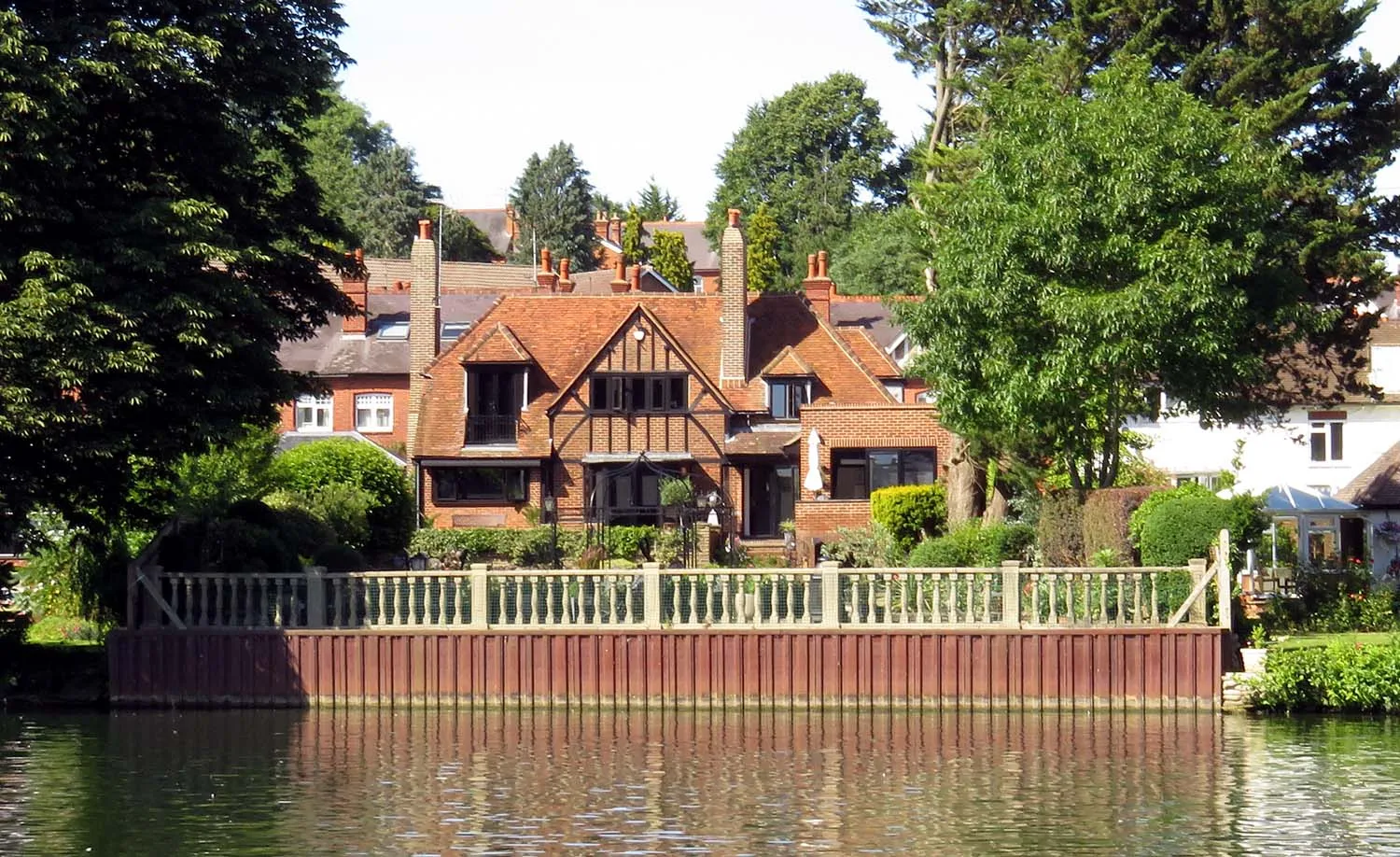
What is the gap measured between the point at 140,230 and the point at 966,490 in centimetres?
2165

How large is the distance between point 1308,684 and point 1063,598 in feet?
11.6

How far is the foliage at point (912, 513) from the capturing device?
45281 millimetres

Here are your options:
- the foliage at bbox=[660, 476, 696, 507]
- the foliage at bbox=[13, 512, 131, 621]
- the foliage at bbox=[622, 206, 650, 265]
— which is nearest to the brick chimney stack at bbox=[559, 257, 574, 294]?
the foliage at bbox=[660, 476, 696, 507]

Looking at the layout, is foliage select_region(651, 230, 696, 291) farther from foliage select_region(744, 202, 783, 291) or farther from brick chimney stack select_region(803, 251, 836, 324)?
brick chimney stack select_region(803, 251, 836, 324)

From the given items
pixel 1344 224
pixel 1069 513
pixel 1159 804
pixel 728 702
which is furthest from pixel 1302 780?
pixel 1344 224

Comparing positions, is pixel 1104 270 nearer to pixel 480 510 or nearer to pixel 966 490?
pixel 966 490

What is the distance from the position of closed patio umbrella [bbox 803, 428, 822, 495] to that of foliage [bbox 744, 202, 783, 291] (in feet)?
143

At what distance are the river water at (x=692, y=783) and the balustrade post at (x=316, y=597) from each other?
4.68 ft

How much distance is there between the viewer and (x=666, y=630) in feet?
91.6

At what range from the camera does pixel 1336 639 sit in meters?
31.3

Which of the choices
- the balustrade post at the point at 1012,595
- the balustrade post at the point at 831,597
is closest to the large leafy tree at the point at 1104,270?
the balustrade post at the point at 1012,595

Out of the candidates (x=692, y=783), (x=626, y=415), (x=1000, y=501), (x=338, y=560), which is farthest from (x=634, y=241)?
(x=692, y=783)

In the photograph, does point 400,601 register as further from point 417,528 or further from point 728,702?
point 417,528

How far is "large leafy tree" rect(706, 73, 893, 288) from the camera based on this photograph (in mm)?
111125
